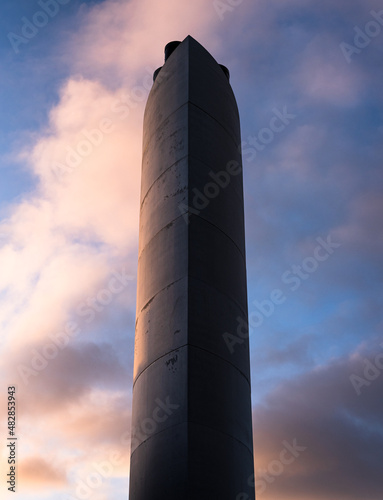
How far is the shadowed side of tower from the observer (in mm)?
18641

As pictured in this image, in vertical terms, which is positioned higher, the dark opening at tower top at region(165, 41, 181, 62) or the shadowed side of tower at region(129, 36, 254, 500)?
the dark opening at tower top at region(165, 41, 181, 62)

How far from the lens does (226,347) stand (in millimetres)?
20812

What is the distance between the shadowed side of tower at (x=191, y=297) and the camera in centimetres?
1864

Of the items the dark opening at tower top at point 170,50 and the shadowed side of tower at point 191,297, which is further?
the dark opening at tower top at point 170,50

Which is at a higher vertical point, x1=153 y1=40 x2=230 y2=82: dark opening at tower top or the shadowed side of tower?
x1=153 y1=40 x2=230 y2=82: dark opening at tower top

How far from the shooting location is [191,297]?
815 inches

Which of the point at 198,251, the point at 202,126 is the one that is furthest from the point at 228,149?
the point at 198,251

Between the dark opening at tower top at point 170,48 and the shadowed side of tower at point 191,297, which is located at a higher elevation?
the dark opening at tower top at point 170,48

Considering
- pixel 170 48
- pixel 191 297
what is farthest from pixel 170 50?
pixel 191 297

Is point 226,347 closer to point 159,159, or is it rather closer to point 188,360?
point 188,360

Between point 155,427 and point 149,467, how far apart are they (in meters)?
1.15

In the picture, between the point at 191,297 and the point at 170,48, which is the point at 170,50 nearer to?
the point at 170,48

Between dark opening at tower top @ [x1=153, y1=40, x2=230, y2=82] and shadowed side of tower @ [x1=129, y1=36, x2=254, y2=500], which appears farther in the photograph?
dark opening at tower top @ [x1=153, y1=40, x2=230, y2=82]

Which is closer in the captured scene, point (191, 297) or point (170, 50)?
point (191, 297)
